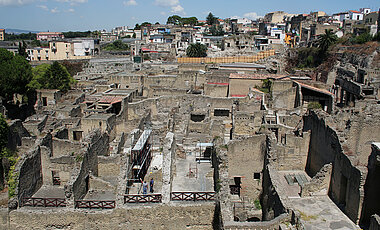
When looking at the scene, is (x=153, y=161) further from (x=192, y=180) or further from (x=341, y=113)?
(x=341, y=113)

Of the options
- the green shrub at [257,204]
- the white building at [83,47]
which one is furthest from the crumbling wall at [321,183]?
the white building at [83,47]

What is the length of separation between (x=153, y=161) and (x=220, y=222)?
7.95 m

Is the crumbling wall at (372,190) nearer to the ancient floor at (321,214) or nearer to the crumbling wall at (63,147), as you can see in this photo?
the ancient floor at (321,214)

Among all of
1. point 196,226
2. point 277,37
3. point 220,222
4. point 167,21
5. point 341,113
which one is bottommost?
point 196,226

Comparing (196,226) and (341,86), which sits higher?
(341,86)

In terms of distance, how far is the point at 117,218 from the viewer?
41.8 feet

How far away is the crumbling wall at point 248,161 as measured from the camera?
18.5 m

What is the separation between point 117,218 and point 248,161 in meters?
8.66

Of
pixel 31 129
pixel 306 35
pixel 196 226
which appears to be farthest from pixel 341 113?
pixel 306 35

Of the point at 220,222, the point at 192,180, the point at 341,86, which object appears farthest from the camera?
the point at 341,86

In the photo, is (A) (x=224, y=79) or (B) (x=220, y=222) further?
(A) (x=224, y=79)

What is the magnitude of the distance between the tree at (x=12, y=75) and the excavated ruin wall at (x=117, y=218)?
28.2m

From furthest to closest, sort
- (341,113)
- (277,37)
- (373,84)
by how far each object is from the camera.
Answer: (277,37)
(373,84)
(341,113)

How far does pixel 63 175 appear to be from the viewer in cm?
1783
